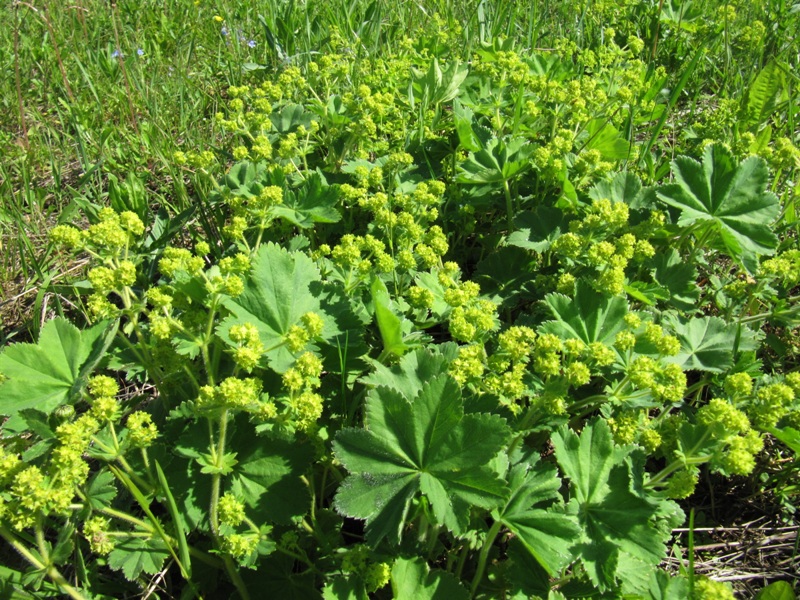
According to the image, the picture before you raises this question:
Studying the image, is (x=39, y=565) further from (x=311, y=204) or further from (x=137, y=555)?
(x=311, y=204)

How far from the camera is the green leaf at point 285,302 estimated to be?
7.86ft

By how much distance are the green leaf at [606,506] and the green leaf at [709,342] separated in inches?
21.5

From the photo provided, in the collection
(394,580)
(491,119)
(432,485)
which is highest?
(491,119)

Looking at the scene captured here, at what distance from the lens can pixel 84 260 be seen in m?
3.76

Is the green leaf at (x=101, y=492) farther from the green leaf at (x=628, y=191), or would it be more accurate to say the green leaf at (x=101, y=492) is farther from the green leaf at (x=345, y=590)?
the green leaf at (x=628, y=191)

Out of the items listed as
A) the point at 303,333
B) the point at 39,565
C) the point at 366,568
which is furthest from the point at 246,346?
the point at 39,565

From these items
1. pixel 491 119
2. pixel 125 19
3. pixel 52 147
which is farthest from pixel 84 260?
pixel 125 19

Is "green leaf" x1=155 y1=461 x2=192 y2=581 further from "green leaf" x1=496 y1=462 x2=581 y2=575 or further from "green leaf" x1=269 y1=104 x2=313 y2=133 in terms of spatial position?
"green leaf" x1=269 y1=104 x2=313 y2=133

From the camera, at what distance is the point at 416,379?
2279 millimetres

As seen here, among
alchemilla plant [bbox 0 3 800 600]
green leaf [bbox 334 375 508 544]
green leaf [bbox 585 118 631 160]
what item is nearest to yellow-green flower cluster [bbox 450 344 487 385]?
alchemilla plant [bbox 0 3 800 600]

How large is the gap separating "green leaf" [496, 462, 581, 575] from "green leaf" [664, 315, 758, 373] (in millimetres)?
784

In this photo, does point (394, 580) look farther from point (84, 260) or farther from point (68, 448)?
point (84, 260)

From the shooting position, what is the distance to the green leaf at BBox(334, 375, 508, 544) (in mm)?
1894

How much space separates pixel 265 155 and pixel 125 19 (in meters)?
3.80
